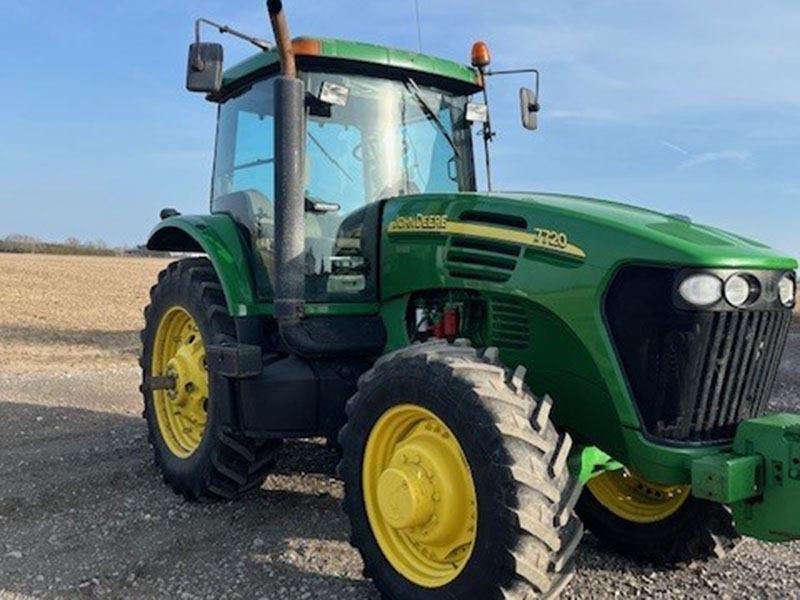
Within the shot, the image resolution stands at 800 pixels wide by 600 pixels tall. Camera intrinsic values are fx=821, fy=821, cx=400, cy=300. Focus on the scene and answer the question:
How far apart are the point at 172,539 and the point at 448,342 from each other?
1839 mm

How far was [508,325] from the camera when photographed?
3.74 metres

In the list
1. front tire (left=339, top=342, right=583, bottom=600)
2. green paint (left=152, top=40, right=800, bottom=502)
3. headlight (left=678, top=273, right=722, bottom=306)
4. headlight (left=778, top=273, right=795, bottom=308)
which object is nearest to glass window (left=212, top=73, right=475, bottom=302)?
green paint (left=152, top=40, right=800, bottom=502)

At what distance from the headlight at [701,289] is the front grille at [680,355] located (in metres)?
0.04

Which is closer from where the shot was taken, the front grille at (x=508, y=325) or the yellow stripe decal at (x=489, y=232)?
the yellow stripe decal at (x=489, y=232)

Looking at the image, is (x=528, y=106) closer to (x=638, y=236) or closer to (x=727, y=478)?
(x=638, y=236)

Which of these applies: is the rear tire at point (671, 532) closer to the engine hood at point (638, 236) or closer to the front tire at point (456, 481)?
the front tire at point (456, 481)

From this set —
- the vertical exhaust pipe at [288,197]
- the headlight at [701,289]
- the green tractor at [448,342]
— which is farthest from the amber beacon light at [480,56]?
the headlight at [701,289]

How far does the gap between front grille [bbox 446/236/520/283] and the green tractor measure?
0.01m

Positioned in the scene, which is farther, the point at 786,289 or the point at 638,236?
the point at 786,289

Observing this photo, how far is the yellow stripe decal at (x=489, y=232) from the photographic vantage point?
3400 millimetres

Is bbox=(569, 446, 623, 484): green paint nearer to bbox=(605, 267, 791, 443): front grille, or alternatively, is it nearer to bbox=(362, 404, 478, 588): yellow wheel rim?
bbox=(605, 267, 791, 443): front grille

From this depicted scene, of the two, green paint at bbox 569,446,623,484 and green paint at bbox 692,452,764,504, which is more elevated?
green paint at bbox 692,452,764,504

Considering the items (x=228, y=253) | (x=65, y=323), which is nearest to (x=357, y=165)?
(x=228, y=253)

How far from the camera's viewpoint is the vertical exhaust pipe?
4062 mm
